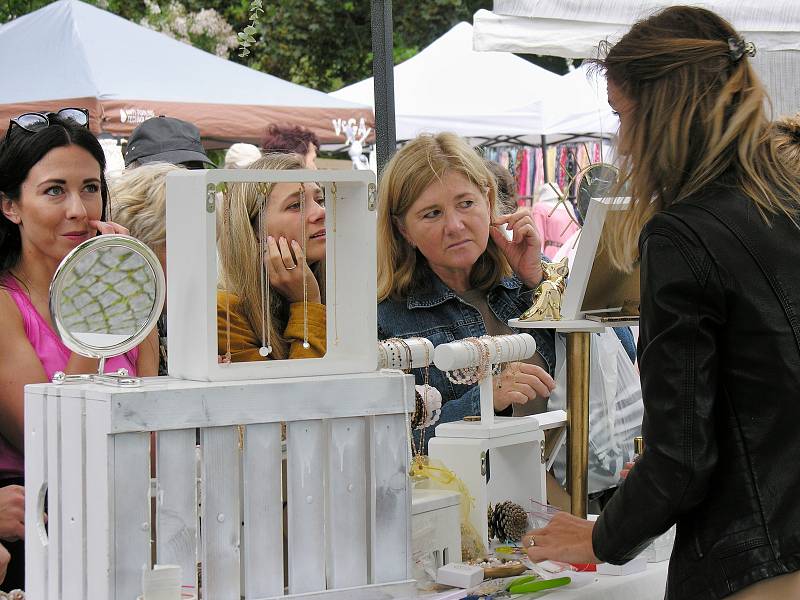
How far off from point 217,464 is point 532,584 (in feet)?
2.09

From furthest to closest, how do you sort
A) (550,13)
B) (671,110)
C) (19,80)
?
(19,80)
(550,13)
(671,110)

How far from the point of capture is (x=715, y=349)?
1.36m

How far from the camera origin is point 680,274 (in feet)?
4.43

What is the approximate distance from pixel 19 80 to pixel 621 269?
15.4 ft

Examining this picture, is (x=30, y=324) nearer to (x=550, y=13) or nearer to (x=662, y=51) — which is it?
(x=662, y=51)

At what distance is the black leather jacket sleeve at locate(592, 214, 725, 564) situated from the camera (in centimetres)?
135

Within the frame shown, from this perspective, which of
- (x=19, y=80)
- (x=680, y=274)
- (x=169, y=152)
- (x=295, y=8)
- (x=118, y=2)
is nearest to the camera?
(x=680, y=274)

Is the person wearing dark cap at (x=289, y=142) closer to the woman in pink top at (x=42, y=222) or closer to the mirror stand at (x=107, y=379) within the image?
the woman in pink top at (x=42, y=222)

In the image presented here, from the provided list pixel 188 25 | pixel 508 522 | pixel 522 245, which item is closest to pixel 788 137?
pixel 522 245

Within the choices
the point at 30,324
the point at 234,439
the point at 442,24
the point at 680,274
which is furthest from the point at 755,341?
the point at 442,24

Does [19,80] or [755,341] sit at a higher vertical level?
[19,80]

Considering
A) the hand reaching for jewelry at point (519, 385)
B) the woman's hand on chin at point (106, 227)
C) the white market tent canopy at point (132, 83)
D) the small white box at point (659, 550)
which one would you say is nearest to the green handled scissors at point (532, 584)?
the small white box at point (659, 550)

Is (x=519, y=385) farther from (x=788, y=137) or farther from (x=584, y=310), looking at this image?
(x=788, y=137)


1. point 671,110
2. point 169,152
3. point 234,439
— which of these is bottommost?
point 234,439
